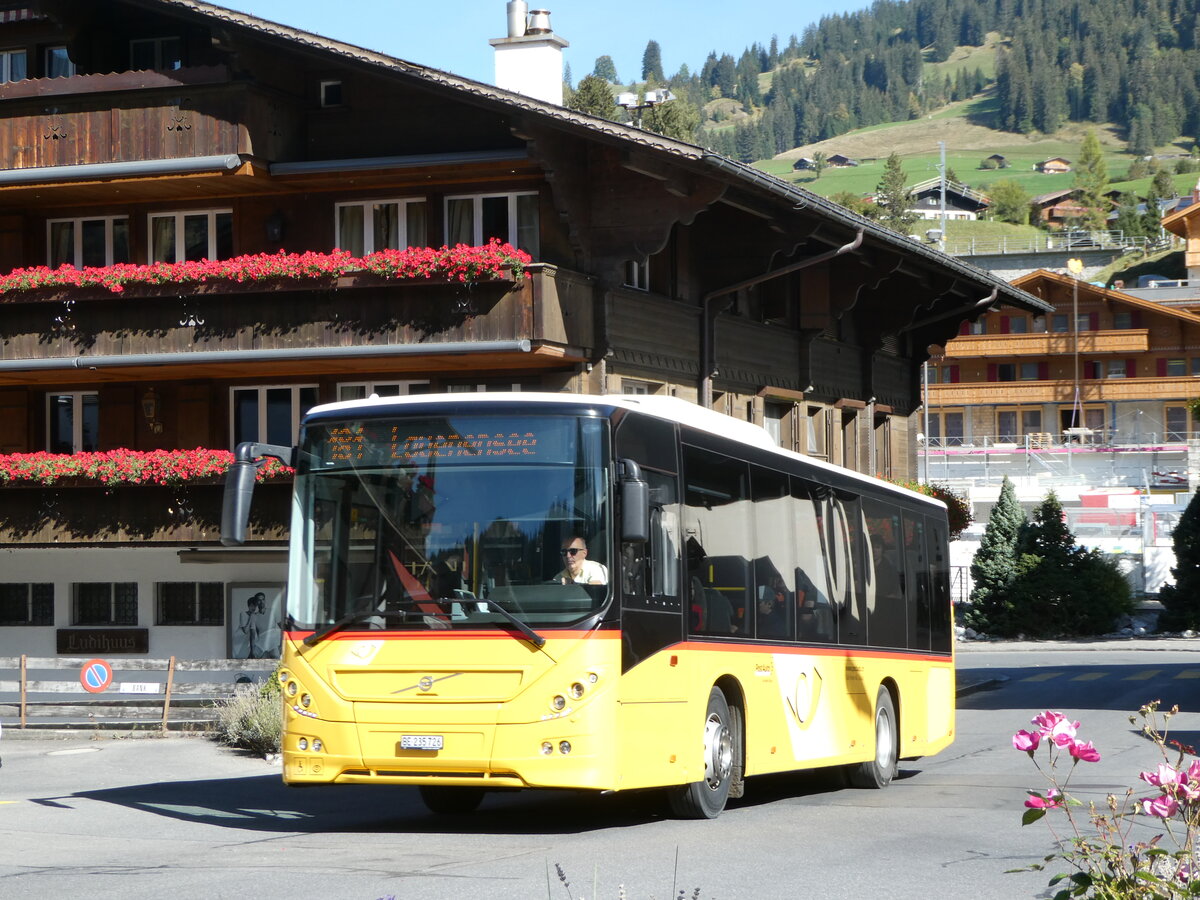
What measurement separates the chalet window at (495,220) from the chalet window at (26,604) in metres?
10.9

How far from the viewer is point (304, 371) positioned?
28531 millimetres

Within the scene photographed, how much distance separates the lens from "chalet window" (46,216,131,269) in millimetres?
30172

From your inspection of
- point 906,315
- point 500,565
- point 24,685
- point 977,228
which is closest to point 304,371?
point 24,685

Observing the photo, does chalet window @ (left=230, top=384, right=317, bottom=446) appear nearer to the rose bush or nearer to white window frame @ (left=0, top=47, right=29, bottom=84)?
white window frame @ (left=0, top=47, right=29, bottom=84)

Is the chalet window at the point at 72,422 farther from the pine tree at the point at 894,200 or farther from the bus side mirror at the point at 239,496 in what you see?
the pine tree at the point at 894,200

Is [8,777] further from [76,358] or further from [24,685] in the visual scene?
[76,358]

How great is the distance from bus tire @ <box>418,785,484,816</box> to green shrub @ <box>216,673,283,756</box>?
5.11 m

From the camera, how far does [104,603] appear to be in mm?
32281

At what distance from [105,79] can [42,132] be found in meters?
1.43

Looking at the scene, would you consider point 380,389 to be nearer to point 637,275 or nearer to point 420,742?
point 637,275

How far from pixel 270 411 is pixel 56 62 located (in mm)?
6985

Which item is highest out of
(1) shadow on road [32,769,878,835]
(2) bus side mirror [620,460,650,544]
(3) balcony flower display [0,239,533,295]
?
(3) balcony flower display [0,239,533,295]

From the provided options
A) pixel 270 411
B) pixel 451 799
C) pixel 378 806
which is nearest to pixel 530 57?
pixel 270 411

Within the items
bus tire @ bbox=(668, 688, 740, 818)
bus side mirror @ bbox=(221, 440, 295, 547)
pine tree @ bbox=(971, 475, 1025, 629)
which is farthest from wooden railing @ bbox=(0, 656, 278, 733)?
pine tree @ bbox=(971, 475, 1025, 629)
